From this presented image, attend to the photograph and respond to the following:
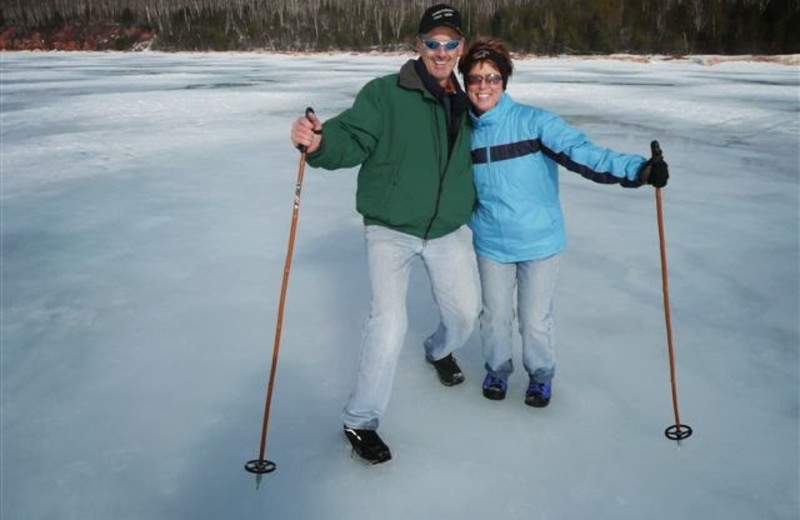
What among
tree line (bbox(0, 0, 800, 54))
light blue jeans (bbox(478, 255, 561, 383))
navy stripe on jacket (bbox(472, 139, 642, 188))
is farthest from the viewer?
tree line (bbox(0, 0, 800, 54))

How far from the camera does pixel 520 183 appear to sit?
7.99 ft

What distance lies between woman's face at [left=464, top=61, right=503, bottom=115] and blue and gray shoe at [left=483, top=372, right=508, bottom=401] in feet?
3.99

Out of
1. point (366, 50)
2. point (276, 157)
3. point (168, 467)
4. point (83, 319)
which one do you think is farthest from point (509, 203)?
point (366, 50)

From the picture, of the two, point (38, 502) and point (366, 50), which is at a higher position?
point (366, 50)

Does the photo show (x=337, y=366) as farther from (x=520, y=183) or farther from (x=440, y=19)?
(x=440, y=19)

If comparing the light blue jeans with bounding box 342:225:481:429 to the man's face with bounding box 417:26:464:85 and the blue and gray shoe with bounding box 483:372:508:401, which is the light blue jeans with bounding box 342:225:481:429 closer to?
the blue and gray shoe with bounding box 483:372:508:401

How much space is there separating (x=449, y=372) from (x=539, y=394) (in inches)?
17.6

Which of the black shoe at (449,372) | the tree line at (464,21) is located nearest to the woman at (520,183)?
the black shoe at (449,372)

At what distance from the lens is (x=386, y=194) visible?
2.28 meters

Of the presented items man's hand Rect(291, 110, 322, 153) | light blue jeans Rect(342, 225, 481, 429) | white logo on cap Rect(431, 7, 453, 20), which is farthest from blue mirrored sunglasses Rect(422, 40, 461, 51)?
light blue jeans Rect(342, 225, 481, 429)

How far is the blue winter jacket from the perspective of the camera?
2359 millimetres

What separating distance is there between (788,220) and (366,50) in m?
64.9

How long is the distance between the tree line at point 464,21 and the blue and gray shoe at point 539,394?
5634 centimetres

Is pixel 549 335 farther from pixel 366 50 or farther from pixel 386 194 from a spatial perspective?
pixel 366 50
